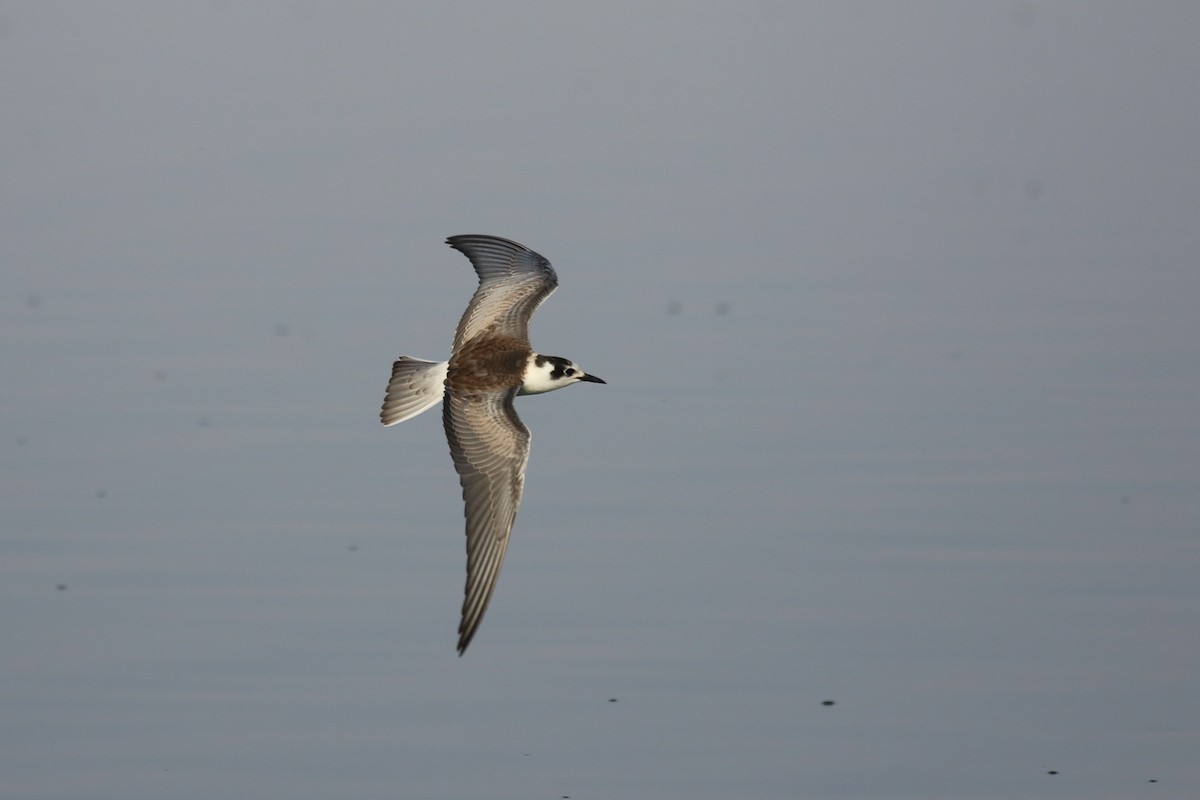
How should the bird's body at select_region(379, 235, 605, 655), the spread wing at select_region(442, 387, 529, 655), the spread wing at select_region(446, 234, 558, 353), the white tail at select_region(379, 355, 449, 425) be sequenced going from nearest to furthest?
the spread wing at select_region(442, 387, 529, 655) → the bird's body at select_region(379, 235, 605, 655) → the white tail at select_region(379, 355, 449, 425) → the spread wing at select_region(446, 234, 558, 353)

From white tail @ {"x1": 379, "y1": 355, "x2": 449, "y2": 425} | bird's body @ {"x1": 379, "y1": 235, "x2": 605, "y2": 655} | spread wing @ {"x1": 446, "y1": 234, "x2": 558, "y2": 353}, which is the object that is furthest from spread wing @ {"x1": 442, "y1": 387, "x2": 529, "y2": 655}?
spread wing @ {"x1": 446, "y1": 234, "x2": 558, "y2": 353}

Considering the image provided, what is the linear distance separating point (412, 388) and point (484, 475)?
45.2 inches

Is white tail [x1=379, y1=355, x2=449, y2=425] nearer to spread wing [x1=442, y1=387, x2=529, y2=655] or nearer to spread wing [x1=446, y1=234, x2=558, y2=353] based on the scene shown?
spread wing [x1=442, y1=387, x2=529, y2=655]

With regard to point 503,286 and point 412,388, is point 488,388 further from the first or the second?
point 503,286

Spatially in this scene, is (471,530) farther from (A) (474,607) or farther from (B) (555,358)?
(B) (555,358)

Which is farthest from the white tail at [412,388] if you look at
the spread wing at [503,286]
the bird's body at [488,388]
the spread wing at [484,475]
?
the spread wing at [503,286]

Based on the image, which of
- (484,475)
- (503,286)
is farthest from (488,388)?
(503,286)

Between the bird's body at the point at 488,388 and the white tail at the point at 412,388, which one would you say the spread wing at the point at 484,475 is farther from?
the white tail at the point at 412,388

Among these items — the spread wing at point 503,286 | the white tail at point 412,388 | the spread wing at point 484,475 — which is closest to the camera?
the spread wing at point 484,475

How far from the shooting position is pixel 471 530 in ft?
34.8

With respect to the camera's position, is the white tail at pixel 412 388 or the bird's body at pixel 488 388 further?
the white tail at pixel 412 388

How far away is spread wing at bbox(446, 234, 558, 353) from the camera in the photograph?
Answer: 41.1ft

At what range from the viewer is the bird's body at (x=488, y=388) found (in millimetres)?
10562

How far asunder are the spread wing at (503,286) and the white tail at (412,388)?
609mm
